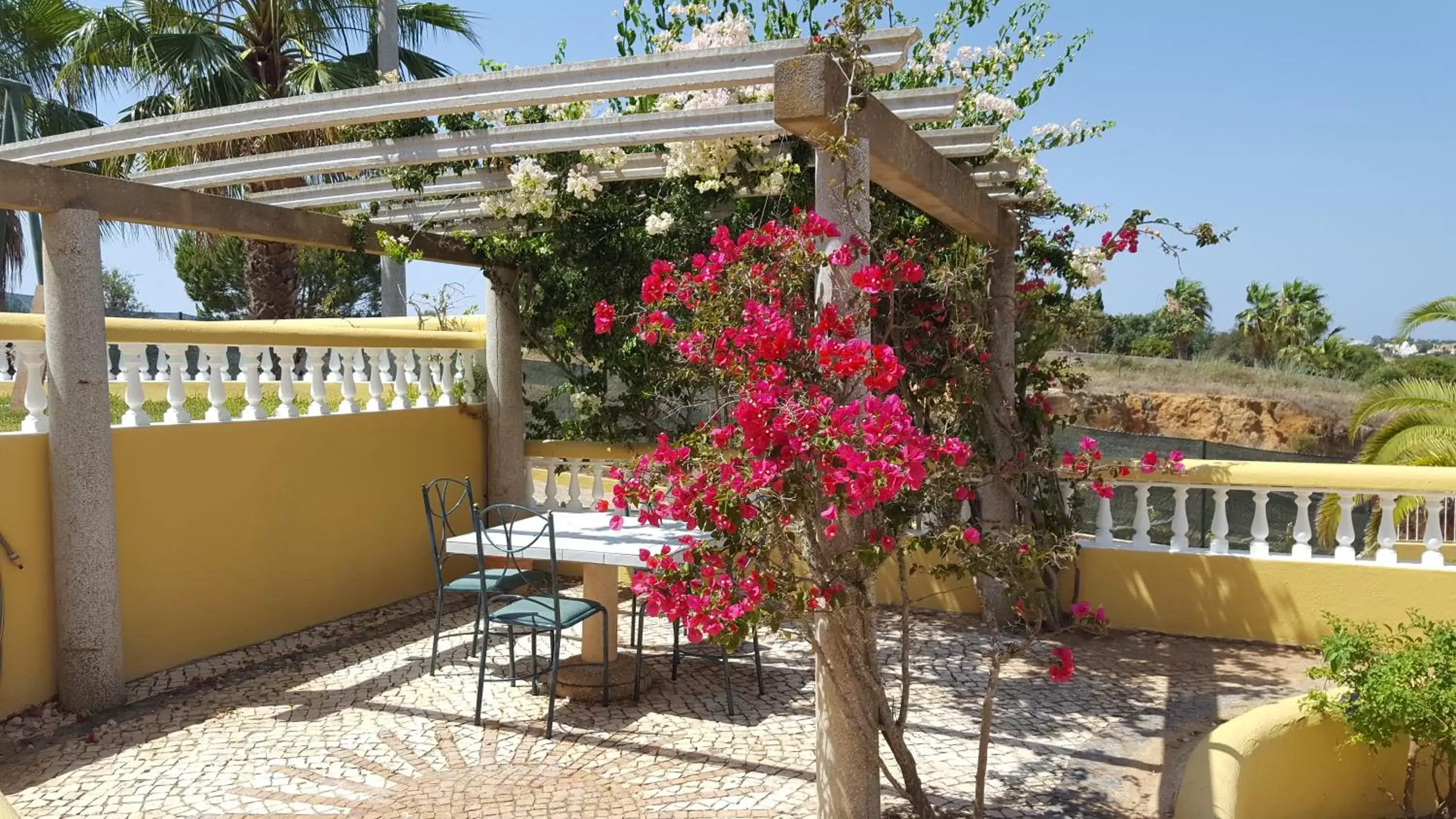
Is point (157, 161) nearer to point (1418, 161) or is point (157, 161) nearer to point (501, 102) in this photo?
point (501, 102)

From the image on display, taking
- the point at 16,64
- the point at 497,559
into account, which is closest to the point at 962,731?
the point at 497,559

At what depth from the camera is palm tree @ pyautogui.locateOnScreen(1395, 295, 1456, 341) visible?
29.8 ft

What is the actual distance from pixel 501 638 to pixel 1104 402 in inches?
153

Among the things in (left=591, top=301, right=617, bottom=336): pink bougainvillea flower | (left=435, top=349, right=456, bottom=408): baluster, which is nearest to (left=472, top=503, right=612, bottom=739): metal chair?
(left=591, top=301, right=617, bottom=336): pink bougainvillea flower

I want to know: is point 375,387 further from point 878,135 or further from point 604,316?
point 878,135

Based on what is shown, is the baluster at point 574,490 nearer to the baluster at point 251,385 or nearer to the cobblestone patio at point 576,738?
the cobblestone patio at point 576,738

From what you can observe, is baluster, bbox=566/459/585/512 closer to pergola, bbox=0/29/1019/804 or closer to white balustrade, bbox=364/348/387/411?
white balustrade, bbox=364/348/387/411

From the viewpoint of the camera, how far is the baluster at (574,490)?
24.4ft

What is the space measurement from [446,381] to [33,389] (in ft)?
9.83

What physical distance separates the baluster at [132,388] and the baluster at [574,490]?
9.75 feet

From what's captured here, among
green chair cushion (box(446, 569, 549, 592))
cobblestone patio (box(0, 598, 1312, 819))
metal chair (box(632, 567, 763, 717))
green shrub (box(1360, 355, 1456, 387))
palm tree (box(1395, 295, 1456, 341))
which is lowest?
cobblestone patio (box(0, 598, 1312, 819))

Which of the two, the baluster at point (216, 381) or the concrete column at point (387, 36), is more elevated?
the concrete column at point (387, 36)

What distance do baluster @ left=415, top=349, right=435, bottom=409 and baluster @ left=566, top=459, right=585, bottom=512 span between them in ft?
3.73

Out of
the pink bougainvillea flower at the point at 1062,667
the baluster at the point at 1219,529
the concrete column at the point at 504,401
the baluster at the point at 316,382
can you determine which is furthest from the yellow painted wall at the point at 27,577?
the baluster at the point at 1219,529
